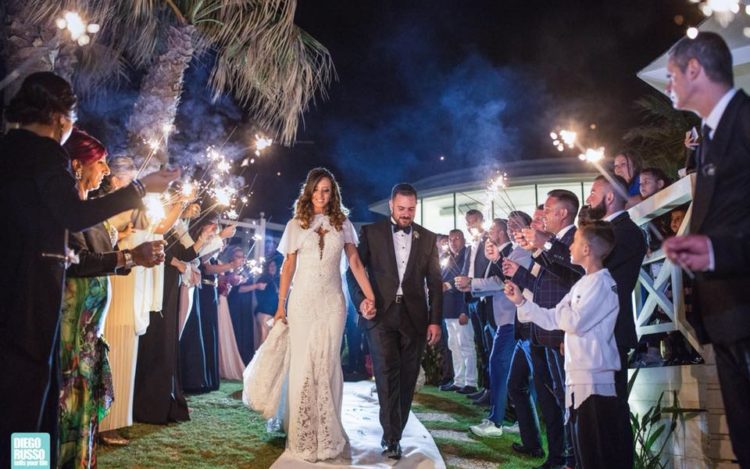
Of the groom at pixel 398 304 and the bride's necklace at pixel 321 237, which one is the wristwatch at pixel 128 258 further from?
the groom at pixel 398 304

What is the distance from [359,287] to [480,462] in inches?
81.7

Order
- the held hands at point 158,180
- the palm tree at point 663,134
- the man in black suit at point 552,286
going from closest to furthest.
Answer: the held hands at point 158,180, the man in black suit at point 552,286, the palm tree at point 663,134

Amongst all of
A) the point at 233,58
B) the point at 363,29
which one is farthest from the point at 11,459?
the point at 363,29

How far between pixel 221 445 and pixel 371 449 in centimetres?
148

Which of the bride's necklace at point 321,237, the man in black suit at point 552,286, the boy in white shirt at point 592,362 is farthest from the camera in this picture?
the bride's necklace at point 321,237

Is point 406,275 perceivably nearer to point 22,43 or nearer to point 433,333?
point 433,333

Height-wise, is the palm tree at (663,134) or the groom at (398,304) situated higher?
the palm tree at (663,134)

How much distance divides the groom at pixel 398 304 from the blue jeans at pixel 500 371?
1.24 m

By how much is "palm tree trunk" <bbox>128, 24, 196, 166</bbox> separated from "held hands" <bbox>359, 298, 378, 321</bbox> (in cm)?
471

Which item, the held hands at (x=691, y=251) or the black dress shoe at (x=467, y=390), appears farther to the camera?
the black dress shoe at (x=467, y=390)

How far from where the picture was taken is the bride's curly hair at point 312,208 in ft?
19.6

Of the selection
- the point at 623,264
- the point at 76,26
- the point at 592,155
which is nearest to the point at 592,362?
the point at 623,264

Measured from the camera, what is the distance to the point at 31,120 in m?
3.00

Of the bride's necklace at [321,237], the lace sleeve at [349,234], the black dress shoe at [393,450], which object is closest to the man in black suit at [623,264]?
the black dress shoe at [393,450]
